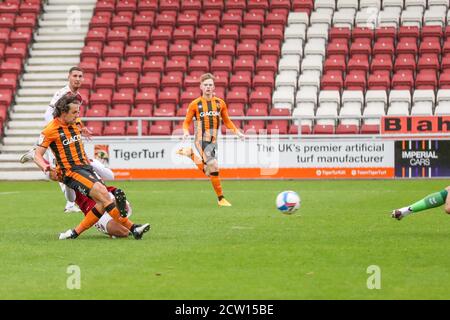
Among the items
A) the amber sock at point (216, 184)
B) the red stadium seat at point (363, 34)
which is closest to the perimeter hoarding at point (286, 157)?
the red stadium seat at point (363, 34)

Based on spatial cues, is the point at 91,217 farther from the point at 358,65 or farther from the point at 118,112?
the point at 358,65

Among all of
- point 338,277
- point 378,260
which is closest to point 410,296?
point 338,277

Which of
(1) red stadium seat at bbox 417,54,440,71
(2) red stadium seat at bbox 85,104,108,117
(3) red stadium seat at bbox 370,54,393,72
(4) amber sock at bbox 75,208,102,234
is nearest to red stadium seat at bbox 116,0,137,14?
(2) red stadium seat at bbox 85,104,108,117

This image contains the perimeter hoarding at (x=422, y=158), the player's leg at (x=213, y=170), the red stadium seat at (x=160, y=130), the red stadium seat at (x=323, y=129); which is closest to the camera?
the player's leg at (x=213, y=170)

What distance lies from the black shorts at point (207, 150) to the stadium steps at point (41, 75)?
31.3ft

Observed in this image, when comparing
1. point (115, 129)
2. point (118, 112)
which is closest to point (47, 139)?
point (115, 129)

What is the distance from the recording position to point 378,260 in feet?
30.3

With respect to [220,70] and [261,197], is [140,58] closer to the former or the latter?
[220,70]

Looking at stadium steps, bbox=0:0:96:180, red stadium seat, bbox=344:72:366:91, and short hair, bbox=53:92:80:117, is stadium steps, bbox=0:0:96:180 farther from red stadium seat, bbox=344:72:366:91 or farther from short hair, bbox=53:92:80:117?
short hair, bbox=53:92:80:117

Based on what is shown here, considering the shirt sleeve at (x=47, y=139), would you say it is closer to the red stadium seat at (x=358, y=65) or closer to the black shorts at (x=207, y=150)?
the black shorts at (x=207, y=150)

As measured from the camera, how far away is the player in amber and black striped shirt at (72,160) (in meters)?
11.1

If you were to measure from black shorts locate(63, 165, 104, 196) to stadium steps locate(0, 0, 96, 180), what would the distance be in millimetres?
15309

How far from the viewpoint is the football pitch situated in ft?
25.1
